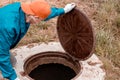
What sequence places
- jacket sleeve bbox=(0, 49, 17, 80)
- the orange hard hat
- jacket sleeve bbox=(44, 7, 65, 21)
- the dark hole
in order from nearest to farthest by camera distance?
the orange hard hat
jacket sleeve bbox=(0, 49, 17, 80)
jacket sleeve bbox=(44, 7, 65, 21)
the dark hole

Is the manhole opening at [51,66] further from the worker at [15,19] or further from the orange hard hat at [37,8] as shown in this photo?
the orange hard hat at [37,8]

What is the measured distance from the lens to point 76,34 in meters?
4.71

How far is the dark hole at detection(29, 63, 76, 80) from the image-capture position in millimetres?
5324

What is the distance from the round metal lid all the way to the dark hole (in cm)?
42

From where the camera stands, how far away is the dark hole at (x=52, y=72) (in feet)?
17.5

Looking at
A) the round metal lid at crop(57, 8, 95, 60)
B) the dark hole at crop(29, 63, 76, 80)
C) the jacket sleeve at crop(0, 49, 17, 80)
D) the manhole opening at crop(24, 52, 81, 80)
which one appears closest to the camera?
the jacket sleeve at crop(0, 49, 17, 80)

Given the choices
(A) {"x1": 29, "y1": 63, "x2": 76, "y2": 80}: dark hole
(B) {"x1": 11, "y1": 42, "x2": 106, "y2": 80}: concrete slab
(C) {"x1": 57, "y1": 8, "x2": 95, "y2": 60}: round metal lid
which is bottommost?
(A) {"x1": 29, "y1": 63, "x2": 76, "y2": 80}: dark hole

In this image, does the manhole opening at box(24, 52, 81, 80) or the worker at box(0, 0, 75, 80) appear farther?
the manhole opening at box(24, 52, 81, 80)

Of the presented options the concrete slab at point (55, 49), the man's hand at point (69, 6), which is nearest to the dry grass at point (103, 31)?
the concrete slab at point (55, 49)

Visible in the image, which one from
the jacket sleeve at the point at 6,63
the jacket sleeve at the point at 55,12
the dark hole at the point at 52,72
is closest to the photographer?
the jacket sleeve at the point at 6,63

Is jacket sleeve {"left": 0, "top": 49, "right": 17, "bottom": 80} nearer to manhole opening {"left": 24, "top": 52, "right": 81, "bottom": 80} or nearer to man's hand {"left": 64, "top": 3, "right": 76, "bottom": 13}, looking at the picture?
manhole opening {"left": 24, "top": 52, "right": 81, "bottom": 80}

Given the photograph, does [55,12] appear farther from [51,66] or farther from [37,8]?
[51,66]

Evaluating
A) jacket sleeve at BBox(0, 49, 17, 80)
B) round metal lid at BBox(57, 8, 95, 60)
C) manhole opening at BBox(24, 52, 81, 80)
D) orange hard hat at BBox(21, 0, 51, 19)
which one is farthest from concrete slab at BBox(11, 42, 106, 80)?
orange hard hat at BBox(21, 0, 51, 19)

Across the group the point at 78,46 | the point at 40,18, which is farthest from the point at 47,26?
the point at 40,18
